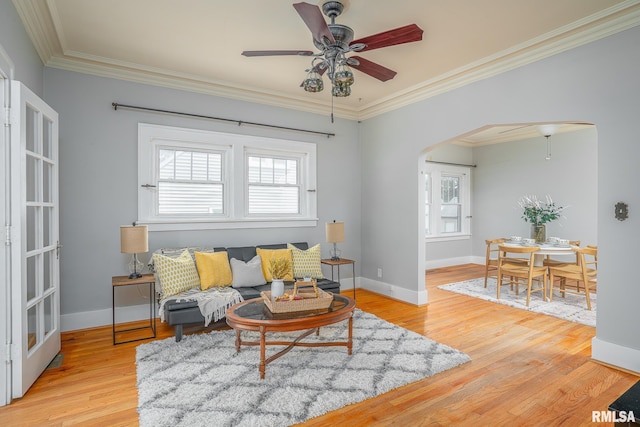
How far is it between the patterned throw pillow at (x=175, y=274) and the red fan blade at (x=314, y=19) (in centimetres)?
254

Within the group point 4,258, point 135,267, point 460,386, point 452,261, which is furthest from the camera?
point 452,261

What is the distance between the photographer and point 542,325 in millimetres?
3797

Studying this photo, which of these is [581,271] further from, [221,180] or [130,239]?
[130,239]

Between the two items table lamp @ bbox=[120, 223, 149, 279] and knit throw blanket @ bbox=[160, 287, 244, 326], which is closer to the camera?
knit throw blanket @ bbox=[160, 287, 244, 326]

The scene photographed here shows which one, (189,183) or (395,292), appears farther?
(395,292)

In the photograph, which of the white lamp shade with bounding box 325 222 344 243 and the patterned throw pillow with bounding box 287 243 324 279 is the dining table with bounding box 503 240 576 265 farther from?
the patterned throw pillow with bounding box 287 243 324 279

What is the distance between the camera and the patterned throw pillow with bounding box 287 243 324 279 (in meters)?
4.30

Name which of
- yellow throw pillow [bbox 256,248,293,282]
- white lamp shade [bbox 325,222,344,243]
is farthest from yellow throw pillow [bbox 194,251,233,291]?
white lamp shade [bbox 325,222,344,243]

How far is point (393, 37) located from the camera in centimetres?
238

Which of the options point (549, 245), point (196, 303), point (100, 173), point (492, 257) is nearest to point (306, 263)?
point (196, 303)

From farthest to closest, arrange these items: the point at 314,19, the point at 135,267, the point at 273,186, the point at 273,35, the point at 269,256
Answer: the point at 273,186, the point at 269,256, the point at 135,267, the point at 273,35, the point at 314,19

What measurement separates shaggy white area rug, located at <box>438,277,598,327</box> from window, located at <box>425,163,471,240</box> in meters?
1.76

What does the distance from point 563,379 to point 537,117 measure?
92.3 inches

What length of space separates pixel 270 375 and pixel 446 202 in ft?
20.1
